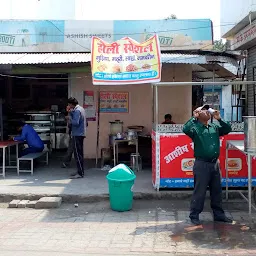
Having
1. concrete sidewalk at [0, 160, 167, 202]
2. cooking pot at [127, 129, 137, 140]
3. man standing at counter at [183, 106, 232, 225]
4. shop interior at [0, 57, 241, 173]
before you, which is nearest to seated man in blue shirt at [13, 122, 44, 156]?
concrete sidewalk at [0, 160, 167, 202]

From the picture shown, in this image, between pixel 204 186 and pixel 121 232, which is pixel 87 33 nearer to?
pixel 204 186

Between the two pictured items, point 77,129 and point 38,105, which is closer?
point 77,129

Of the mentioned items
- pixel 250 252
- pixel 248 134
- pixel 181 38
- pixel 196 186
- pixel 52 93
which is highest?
pixel 181 38

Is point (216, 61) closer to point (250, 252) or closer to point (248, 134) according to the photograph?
point (248, 134)

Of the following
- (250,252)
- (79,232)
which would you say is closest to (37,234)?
(79,232)

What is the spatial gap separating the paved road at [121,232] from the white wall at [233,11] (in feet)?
16.8

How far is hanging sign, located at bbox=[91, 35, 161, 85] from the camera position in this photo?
7887mm

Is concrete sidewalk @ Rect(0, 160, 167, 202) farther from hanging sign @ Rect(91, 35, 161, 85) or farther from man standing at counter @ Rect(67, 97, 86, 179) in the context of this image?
hanging sign @ Rect(91, 35, 161, 85)

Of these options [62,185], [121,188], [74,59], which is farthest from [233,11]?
[121,188]

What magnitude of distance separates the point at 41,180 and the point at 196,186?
398 centimetres

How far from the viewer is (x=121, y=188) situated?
6.53 meters

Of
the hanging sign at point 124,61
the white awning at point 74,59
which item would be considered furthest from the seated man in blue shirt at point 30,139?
the hanging sign at point 124,61

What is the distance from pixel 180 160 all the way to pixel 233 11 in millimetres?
5908

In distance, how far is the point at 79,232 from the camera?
561cm
